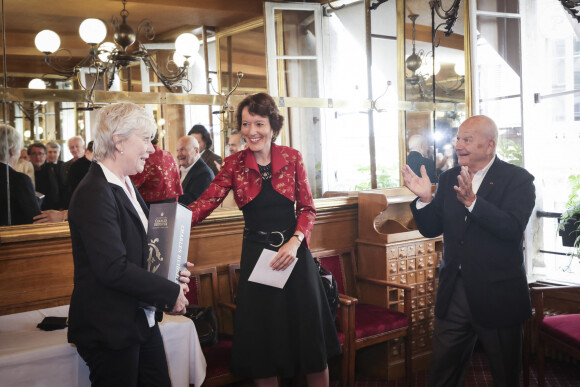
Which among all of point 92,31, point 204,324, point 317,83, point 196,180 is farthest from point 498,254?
point 92,31

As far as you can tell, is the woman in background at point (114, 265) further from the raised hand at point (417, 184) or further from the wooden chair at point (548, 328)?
the wooden chair at point (548, 328)

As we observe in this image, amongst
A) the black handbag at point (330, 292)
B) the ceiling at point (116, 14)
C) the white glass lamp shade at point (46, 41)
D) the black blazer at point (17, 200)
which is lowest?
the black handbag at point (330, 292)

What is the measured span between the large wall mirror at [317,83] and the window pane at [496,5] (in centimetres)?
19

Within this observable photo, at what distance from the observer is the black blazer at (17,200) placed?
299 centimetres

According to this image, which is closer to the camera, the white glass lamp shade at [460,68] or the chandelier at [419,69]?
the white glass lamp shade at [460,68]

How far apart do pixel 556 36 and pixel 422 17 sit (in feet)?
3.99

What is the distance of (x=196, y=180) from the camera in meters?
4.38

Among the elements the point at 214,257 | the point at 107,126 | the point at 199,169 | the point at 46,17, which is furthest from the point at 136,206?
the point at 46,17

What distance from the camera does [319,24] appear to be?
6.24 metres

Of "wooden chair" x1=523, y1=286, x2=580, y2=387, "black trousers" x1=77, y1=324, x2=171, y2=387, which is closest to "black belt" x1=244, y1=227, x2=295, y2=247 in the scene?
"black trousers" x1=77, y1=324, x2=171, y2=387

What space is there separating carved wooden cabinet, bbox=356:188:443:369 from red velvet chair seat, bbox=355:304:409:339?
0.17 metres

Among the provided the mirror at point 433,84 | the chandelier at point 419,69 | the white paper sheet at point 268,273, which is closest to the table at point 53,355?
the white paper sheet at point 268,273

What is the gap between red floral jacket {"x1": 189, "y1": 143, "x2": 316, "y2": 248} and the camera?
2.54 metres

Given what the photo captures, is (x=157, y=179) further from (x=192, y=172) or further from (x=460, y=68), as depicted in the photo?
(x=460, y=68)
